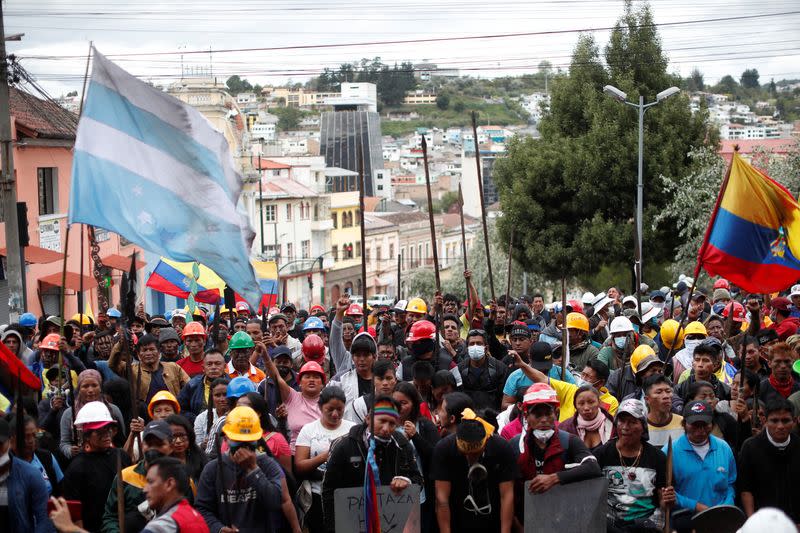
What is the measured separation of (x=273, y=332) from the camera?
47.5 feet

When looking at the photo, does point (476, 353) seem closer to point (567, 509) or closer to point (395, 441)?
point (395, 441)

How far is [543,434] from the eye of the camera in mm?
8086

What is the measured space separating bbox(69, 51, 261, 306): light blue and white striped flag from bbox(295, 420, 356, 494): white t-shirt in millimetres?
1009

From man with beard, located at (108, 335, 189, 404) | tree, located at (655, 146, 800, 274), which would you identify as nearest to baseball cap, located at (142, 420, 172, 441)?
man with beard, located at (108, 335, 189, 404)

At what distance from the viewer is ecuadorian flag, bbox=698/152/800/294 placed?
36.2 feet

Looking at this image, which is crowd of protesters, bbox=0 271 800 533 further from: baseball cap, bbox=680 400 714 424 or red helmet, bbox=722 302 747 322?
red helmet, bbox=722 302 747 322

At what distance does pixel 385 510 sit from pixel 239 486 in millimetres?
901

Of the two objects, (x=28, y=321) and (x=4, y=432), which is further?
(x=28, y=321)

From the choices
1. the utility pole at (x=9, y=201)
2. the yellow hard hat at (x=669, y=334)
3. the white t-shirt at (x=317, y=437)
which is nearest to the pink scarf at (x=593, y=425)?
the white t-shirt at (x=317, y=437)

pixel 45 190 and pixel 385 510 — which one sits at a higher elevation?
pixel 45 190

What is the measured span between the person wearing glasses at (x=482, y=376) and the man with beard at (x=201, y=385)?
2082mm

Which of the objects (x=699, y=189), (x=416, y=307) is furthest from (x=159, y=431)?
(x=699, y=189)

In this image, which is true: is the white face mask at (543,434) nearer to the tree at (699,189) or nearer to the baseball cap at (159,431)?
the baseball cap at (159,431)

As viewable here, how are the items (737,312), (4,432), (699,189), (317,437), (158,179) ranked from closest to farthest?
(4,432) < (317,437) < (158,179) < (737,312) < (699,189)
